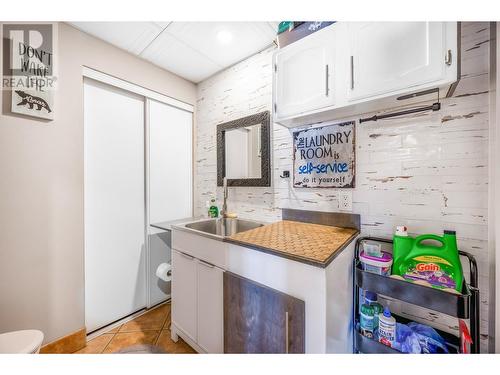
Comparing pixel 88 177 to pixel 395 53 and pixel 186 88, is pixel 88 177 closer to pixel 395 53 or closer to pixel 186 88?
pixel 186 88

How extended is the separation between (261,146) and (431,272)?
1.32 metres

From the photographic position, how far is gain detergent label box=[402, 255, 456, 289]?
84 cm

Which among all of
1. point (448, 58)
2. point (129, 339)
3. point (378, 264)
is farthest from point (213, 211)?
point (448, 58)

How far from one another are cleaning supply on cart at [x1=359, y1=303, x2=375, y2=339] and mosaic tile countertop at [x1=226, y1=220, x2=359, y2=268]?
335 millimetres

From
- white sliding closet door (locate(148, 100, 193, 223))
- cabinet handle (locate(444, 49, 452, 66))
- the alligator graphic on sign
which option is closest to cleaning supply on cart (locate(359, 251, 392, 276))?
cabinet handle (locate(444, 49, 452, 66))

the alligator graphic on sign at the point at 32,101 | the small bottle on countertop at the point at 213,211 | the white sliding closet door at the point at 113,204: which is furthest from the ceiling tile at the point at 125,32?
the small bottle on countertop at the point at 213,211

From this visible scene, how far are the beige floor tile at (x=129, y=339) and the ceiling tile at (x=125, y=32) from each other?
2.34 metres

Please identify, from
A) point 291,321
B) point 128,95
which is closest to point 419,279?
point 291,321

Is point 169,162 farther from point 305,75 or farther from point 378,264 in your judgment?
point 378,264

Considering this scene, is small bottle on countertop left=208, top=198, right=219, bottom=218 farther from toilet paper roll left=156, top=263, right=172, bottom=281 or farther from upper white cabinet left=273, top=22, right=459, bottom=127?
upper white cabinet left=273, top=22, right=459, bottom=127

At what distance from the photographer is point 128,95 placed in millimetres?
1826

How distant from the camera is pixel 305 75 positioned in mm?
1212
